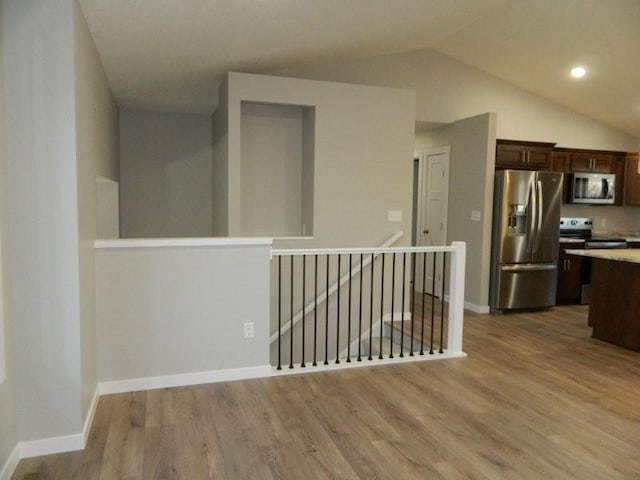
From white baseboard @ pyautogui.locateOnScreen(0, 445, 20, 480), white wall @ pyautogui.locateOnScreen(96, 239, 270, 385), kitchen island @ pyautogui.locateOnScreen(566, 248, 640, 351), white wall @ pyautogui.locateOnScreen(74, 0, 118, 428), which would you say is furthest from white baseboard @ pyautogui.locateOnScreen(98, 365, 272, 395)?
kitchen island @ pyautogui.locateOnScreen(566, 248, 640, 351)

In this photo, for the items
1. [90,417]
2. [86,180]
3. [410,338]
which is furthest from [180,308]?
[410,338]

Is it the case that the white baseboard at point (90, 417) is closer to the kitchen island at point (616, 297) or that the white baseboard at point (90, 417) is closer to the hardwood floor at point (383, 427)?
the hardwood floor at point (383, 427)

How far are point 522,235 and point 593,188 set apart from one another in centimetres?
172

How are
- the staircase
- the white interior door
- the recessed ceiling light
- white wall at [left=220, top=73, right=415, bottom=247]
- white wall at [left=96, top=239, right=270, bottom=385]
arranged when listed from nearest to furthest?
white wall at [left=96, top=239, right=270, bottom=385]
the staircase
white wall at [left=220, top=73, right=415, bottom=247]
the recessed ceiling light
the white interior door

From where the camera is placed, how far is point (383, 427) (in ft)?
8.77

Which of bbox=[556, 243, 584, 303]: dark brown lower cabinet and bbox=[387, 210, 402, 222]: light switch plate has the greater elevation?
bbox=[387, 210, 402, 222]: light switch plate

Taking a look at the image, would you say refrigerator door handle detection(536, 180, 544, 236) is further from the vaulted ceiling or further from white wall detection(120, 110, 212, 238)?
white wall detection(120, 110, 212, 238)

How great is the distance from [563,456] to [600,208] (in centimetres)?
566

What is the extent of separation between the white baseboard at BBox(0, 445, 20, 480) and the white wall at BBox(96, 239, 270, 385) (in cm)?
78

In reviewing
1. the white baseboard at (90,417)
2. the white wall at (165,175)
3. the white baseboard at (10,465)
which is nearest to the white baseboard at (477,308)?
the white wall at (165,175)

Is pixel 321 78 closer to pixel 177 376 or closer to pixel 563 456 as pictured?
pixel 177 376

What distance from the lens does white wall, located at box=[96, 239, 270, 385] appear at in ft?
10.00

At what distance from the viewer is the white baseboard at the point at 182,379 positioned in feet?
10.1

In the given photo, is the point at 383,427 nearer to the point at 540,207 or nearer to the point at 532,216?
the point at 532,216
